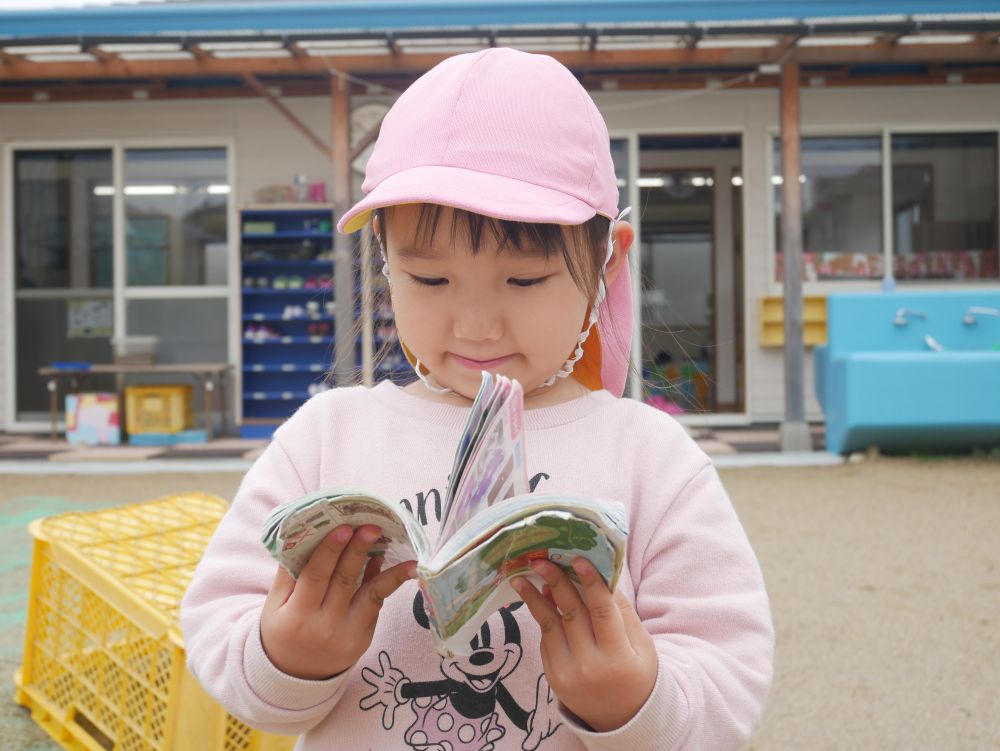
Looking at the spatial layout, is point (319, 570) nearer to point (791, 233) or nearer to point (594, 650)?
point (594, 650)

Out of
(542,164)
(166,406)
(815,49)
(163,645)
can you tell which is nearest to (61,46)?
(166,406)

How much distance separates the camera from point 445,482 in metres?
0.93

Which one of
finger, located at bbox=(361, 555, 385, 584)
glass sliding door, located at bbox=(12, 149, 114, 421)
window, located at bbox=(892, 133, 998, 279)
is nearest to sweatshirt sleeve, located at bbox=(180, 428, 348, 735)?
finger, located at bbox=(361, 555, 385, 584)

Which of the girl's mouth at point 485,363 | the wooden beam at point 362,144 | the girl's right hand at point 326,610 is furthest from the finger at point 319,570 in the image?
the wooden beam at point 362,144

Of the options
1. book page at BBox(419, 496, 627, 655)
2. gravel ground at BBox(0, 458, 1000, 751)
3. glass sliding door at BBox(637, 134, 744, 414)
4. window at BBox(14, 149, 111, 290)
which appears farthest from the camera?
glass sliding door at BBox(637, 134, 744, 414)

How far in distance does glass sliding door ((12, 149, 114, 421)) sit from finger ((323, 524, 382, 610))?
7.49m

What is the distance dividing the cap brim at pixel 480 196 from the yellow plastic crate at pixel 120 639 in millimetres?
846

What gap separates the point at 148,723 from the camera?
1466 mm

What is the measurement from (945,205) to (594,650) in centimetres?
795

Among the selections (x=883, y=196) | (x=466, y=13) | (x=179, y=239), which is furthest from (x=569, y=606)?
(x=883, y=196)

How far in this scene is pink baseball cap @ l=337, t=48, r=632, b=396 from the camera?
0.85 m

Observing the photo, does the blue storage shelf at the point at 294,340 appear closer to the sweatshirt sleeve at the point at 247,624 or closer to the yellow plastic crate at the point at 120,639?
the yellow plastic crate at the point at 120,639

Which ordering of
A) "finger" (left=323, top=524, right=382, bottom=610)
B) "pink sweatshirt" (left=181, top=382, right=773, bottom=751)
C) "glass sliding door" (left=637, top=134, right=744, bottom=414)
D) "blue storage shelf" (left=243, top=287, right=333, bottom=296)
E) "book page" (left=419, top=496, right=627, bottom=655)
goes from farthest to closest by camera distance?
1. "glass sliding door" (left=637, top=134, right=744, bottom=414)
2. "blue storage shelf" (left=243, top=287, right=333, bottom=296)
3. "pink sweatshirt" (left=181, top=382, right=773, bottom=751)
4. "finger" (left=323, top=524, right=382, bottom=610)
5. "book page" (left=419, top=496, right=627, bottom=655)

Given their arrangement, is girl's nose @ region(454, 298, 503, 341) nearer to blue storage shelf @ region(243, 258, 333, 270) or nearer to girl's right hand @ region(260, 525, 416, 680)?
girl's right hand @ region(260, 525, 416, 680)
